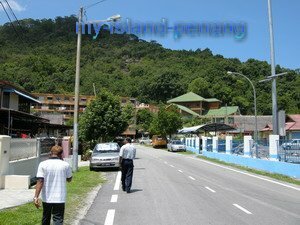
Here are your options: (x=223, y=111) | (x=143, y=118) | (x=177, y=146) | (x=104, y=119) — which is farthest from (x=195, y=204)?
(x=223, y=111)

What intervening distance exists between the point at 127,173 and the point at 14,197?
3713 mm

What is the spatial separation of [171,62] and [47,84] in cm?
4202

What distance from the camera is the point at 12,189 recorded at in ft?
44.2

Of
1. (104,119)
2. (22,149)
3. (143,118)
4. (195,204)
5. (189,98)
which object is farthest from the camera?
(189,98)

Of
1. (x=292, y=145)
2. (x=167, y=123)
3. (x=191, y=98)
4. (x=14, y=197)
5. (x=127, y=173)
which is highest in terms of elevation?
(x=191, y=98)

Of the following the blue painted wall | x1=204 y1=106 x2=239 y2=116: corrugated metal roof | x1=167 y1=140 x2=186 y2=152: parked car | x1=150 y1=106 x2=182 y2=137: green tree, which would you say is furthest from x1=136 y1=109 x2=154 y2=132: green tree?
the blue painted wall

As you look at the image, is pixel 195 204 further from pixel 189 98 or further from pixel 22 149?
pixel 189 98

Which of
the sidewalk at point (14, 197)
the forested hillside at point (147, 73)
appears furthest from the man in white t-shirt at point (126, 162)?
the forested hillside at point (147, 73)

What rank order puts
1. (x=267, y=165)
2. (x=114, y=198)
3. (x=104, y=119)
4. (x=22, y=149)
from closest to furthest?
(x=114, y=198)
(x=22, y=149)
(x=267, y=165)
(x=104, y=119)

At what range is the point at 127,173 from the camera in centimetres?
1381

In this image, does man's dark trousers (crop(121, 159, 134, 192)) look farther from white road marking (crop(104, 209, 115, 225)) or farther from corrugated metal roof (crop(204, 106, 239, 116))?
corrugated metal roof (crop(204, 106, 239, 116))

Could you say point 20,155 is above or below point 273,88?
below

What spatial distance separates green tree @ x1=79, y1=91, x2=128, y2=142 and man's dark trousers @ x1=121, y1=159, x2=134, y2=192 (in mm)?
23053

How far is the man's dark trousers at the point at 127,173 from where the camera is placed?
13688 mm
